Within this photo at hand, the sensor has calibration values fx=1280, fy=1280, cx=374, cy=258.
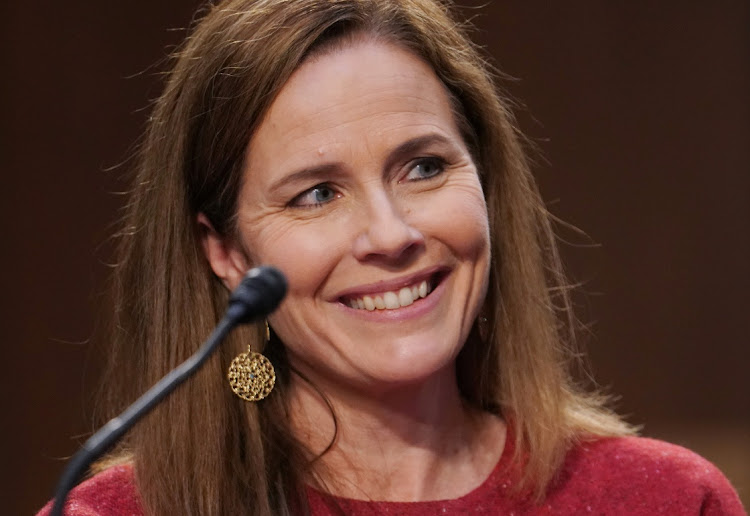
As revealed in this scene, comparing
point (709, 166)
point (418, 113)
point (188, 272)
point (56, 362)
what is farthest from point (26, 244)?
point (709, 166)

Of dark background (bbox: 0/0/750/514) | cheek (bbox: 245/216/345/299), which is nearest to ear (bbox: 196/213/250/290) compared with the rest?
cheek (bbox: 245/216/345/299)

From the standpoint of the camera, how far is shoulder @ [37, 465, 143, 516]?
1.88m

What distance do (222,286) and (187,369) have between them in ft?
2.99

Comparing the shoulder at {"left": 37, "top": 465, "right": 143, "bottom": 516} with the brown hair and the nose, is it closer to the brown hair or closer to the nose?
the brown hair

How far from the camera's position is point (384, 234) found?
6.04 ft

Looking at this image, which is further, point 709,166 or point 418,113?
point 709,166

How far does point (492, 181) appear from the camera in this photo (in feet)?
7.24

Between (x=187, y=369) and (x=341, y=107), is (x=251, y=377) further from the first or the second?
(x=187, y=369)

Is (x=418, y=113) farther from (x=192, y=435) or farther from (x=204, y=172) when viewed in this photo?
(x=192, y=435)

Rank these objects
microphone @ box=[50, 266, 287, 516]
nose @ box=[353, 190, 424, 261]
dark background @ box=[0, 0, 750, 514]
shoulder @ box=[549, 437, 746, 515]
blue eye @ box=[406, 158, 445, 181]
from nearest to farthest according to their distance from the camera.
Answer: microphone @ box=[50, 266, 287, 516], nose @ box=[353, 190, 424, 261], blue eye @ box=[406, 158, 445, 181], shoulder @ box=[549, 437, 746, 515], dark background @ box=[0, 0, 750, 514]

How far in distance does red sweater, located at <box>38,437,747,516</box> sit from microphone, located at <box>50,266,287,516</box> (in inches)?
32.0

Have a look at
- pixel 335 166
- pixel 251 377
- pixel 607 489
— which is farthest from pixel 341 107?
pixel 607 489

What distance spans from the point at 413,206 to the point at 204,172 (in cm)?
34

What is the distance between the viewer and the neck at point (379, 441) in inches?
79.5
